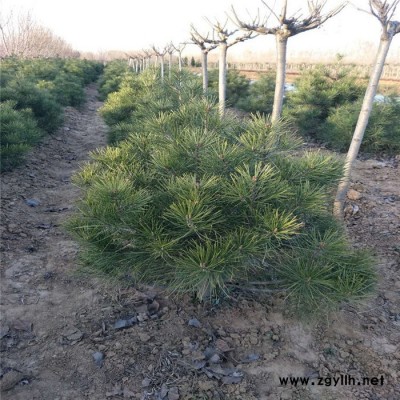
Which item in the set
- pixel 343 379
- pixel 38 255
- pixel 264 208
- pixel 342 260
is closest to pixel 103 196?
pixel 264 208

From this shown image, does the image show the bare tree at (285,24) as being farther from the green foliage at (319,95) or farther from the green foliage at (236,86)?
the green foliage at (236,86)

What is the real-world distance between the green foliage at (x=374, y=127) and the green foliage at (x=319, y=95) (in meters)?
Answer: 0.61

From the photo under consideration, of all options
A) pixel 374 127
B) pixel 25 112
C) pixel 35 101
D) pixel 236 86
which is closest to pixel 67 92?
pixel 35 101

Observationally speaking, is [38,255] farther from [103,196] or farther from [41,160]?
[41,160]

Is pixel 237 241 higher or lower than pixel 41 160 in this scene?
higher

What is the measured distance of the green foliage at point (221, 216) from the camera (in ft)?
5.18

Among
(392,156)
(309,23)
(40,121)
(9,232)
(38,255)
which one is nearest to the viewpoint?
(309,23)

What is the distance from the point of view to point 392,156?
6961 mm

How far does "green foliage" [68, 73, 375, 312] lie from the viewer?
158 cm

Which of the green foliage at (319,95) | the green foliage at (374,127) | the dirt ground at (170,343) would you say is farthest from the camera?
the green foliage at (319,95)

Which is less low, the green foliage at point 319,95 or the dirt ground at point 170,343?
the green foliage at point 319,95

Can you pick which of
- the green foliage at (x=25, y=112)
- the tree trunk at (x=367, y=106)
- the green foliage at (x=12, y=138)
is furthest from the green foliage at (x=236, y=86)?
the tree trunk at (x=367, y=106)

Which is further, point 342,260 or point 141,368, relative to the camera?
point 141,368

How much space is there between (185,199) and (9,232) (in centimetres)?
296
